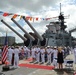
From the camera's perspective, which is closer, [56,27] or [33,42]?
[33,42]

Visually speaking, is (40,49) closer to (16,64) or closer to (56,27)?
(16,64)

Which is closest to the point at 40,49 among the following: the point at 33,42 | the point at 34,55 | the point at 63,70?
the point at 34,55

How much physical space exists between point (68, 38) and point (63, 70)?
37.5 m

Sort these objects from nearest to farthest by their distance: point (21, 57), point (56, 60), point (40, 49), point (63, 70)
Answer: point (63, 70) → point (56, 60) → point (40, 49) → point (21, 57)

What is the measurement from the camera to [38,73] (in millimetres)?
12953

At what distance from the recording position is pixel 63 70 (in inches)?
559

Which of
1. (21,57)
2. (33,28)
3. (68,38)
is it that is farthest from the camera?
(68,38)

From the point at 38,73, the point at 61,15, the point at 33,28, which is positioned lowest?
the point at 38,73

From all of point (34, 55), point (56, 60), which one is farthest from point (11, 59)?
point (34, 55)

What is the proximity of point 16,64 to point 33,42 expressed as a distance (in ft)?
75.0

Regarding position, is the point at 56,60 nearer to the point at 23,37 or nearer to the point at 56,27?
the point at 23,37

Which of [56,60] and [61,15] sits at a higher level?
[61,15]

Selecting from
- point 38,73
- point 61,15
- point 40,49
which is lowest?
point 38,73

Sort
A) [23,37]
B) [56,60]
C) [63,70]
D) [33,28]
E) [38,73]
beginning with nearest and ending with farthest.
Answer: [38,73]
[63,70]
[56,60]
[33,28]
[23,37]
